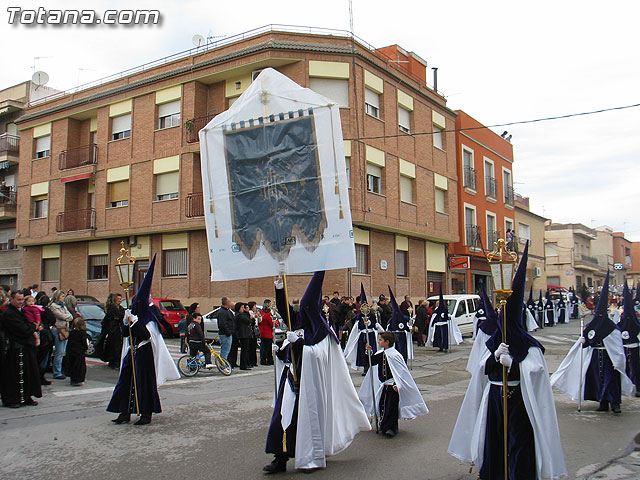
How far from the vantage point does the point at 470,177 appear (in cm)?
3166

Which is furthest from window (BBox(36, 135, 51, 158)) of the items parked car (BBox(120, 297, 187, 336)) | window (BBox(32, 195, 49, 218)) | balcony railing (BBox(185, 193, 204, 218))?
parked car (BBox(120, 297, 187, 336))

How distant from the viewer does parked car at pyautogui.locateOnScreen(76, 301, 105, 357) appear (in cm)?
1509

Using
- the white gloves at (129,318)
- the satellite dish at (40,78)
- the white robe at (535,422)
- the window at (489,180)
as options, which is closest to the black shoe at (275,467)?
the white robe at (535,422)

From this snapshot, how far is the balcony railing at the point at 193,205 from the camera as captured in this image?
23.6 metres

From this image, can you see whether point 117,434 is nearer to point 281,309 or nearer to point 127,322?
point 127,322

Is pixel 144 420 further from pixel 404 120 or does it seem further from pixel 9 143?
pixel 9 143

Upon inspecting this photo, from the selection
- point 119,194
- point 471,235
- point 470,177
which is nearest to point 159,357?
point 119,194

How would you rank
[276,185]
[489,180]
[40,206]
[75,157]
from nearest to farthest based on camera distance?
[276,185], [75,157], [40,206], [489,180]

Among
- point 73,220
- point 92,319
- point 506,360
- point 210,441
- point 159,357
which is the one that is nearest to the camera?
point 506,360

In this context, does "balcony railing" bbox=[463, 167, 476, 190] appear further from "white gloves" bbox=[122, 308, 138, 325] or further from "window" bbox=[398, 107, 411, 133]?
"white gloves" bbox=[122, 308, 138, 325]

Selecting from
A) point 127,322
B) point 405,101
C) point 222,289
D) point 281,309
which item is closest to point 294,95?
point 281,309

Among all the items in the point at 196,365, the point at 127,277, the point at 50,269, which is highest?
the point at 50,269

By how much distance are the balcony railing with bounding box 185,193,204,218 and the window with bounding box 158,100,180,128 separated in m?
3.65

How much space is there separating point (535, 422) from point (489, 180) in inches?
1219
